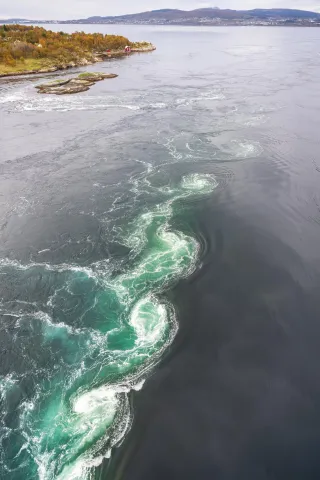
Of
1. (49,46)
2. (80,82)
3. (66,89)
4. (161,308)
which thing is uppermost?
(49,46)

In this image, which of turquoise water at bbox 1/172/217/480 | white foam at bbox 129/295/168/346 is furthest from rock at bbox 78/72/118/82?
white foam at bbox 129/295/168/346

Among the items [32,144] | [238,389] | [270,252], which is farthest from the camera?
[32,144]

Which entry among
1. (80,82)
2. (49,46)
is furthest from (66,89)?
(49,46)

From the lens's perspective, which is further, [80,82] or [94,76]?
[94,76]

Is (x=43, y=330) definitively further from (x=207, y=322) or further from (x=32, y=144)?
(x=32, y=144)

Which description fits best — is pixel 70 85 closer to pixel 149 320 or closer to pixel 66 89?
pixel 66 89

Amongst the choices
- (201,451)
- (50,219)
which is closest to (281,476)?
(201,451)
